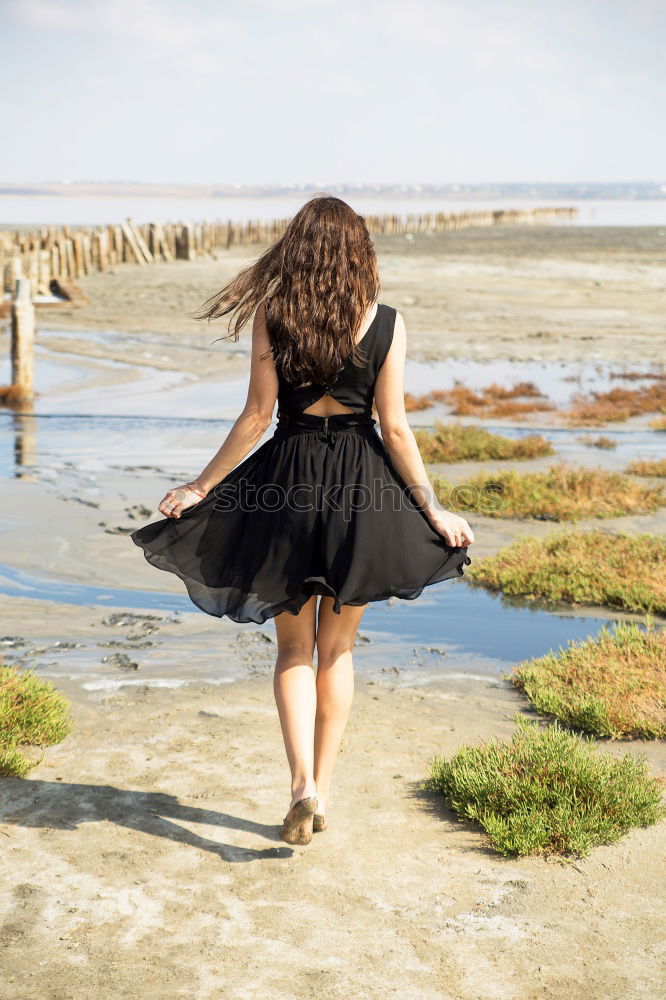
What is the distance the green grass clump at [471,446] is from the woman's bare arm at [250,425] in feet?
25.8

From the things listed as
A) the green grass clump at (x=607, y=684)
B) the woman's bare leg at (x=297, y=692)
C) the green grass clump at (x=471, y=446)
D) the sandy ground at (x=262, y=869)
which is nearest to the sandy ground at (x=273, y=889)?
the sandy ground at (x=262, y=869)

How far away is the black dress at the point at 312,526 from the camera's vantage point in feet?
12.0

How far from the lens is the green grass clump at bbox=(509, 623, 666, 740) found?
16.2 feet

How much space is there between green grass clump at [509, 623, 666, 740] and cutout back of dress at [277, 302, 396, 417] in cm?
206

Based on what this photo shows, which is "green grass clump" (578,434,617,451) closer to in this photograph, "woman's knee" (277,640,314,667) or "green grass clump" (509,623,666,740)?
"green grass clump" (509,623,666,740)

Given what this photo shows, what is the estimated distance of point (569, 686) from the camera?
5.40 m

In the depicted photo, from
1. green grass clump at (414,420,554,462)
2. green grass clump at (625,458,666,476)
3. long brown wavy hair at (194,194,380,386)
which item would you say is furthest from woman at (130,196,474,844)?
green grass clump at (414,420,554,462)

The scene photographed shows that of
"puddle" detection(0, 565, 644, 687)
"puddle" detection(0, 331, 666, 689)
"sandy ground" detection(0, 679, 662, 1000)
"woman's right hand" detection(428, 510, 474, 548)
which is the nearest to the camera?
"sandy ground" detection(0, 679, 662, 1000)

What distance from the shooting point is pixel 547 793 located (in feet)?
13.0

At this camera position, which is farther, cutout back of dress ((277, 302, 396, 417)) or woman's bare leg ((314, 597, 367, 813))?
woman's bare leg ((314, 597, 367, 813))

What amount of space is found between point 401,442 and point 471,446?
26.5 ft

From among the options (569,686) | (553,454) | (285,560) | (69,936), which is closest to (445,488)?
(553,454)

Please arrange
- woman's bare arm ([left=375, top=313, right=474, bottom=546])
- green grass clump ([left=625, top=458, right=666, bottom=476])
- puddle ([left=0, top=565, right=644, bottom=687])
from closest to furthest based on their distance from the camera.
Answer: woman's bare arm ([left=375, top=313, right=474, bottom=546])
puddle ([left=0, top=565, right=644, bottom=687])
green grass clump ([left=625, top=458, right=666, bottom=476])

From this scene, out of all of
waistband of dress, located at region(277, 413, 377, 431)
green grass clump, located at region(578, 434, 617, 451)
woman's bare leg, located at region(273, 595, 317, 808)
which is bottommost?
green grass clump, located at region(578, 434, 617, 451)
